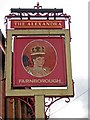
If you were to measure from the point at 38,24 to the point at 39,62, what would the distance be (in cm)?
254

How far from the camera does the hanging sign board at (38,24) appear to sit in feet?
86.6

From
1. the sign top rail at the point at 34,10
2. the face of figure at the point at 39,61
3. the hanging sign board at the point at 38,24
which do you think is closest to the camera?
the face of figure at the point at 39,61

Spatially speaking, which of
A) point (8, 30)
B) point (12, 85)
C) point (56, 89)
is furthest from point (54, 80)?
point (8, 30)

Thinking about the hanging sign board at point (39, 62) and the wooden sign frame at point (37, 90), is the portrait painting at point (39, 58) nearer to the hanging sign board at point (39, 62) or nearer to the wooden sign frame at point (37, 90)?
the hanging sign board at point (39, 62)

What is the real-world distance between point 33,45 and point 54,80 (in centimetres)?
270

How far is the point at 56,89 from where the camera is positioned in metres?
24.6

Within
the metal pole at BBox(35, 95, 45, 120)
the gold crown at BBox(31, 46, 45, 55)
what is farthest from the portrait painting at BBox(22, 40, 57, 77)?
the metal pole at BBox(35, 95, 45, 120)

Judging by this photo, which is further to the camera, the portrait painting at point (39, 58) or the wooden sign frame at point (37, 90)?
the portrait painting at point (39, 58)

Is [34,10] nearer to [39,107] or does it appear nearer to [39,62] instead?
[39,62]

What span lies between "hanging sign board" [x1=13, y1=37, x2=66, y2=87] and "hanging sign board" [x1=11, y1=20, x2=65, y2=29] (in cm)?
72

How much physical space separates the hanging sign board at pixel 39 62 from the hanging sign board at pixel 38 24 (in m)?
0.72

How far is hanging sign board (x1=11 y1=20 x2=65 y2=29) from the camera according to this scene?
86.6 feet

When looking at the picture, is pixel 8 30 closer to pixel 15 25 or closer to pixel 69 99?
pixel 15 25

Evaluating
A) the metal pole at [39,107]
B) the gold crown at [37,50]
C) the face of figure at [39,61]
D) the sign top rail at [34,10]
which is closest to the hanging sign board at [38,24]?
the sign top rail at [34,10]
